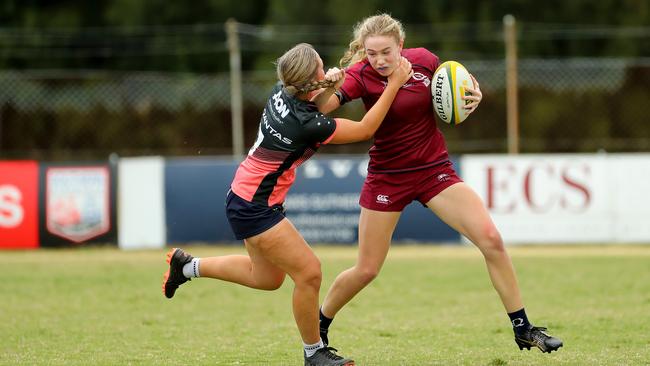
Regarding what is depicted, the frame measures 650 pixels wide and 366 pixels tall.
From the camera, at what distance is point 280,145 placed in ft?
20.8

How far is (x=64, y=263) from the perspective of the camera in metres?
13.7

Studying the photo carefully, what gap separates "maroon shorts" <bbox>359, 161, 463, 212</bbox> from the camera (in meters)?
6.80

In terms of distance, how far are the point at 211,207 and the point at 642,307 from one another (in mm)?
7097

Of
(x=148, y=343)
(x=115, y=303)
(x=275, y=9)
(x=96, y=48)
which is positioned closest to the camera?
(x=148, y=343)

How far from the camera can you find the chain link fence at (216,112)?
17.8 m

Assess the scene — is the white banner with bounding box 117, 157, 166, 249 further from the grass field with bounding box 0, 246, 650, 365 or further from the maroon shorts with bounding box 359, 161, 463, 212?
the maroon shorts with bounding box 359, 161, 463, 212

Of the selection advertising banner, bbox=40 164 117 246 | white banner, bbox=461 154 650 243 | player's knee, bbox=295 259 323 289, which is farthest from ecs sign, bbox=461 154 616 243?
player's knee, bbox=295 259 323 289

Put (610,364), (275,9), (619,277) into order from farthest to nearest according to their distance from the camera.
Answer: (275,9), (619,277), (610,364)

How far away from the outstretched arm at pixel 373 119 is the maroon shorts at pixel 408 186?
443 mm

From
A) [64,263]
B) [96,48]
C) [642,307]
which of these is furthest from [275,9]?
[642,307]

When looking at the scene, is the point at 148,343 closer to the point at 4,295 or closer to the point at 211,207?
the point at 4,295

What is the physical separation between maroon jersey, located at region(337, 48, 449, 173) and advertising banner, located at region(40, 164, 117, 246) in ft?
28.2

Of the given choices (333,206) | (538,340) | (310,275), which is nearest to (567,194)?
(333,206)

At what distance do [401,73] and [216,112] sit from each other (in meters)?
12.4
